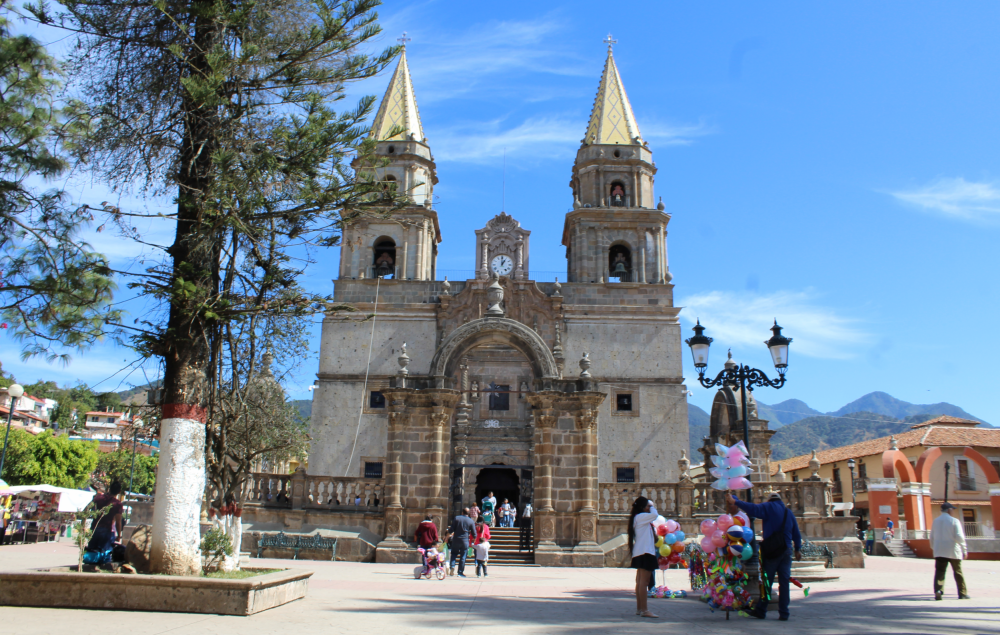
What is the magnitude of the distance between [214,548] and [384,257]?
23.1 m

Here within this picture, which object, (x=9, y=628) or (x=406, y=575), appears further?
(x=406, y=575)

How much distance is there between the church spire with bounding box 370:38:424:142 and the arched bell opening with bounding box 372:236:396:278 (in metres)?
4.66

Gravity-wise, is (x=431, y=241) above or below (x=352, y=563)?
above

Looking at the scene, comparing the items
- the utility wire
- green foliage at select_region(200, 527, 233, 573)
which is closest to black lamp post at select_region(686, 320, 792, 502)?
green foliage at select_region(200, 527, 233, 573)

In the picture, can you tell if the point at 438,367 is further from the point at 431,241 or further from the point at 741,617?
the point at 431,241

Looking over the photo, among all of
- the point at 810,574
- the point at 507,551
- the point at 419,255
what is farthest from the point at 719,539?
the point at 419,255

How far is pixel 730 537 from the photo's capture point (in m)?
9.20

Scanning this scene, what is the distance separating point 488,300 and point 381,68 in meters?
19.6

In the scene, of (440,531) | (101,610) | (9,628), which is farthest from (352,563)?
(9,628)

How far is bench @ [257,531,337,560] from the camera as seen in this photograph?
16.9m

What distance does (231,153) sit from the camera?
8.97m

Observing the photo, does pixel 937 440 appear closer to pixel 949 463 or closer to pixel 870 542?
pixel 949 463

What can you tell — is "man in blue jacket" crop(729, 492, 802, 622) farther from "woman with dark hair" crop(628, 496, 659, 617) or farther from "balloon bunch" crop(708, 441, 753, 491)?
"woman with dark hair" crop(628, 496, 659, 617)

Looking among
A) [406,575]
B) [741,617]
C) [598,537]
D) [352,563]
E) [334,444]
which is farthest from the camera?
[334,444]
